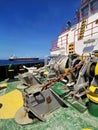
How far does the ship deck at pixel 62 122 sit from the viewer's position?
3699 millimetres

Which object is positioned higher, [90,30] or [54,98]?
[90,30]

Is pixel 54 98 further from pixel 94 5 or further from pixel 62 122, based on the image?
pixel 94 5

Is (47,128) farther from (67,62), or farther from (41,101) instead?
(67,62)

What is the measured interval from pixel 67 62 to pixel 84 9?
8.58 meters

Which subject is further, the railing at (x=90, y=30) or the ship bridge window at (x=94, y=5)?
the ship bridge window at (x=94, y=5)

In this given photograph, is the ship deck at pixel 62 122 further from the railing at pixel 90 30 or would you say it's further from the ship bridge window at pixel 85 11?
the ship bridge window at pixel 85 11

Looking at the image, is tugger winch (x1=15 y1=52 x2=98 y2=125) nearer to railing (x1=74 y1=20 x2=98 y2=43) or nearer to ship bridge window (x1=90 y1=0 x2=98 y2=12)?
railing (x1=74 y1=20 x2=98 y2=43)

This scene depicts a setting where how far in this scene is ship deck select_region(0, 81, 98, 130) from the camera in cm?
370

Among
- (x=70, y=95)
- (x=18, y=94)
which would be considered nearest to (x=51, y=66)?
(x=18, y=94)

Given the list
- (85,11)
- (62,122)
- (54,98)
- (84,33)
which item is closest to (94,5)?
(85,11)

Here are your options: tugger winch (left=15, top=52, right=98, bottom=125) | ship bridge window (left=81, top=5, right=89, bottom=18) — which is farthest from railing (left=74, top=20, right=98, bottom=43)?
tugger winch (left=15, top=52, right=98, bottom=125)

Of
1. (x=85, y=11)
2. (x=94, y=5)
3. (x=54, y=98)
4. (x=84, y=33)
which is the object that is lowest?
(x=54, y=98)

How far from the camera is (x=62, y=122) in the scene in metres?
3.93

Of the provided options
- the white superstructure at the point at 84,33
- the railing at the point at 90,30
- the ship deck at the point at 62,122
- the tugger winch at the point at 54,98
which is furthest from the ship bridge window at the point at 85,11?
the ship deck at the point at 62,122
